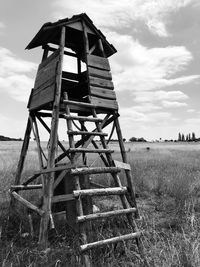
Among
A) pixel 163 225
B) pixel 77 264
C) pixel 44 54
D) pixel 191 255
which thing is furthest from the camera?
pixel 44 54

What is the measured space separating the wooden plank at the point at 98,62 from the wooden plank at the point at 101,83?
43 centimetres

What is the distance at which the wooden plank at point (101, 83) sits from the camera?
8.22m

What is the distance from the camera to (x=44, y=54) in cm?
Result: 930

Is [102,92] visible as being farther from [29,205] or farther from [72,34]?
[29,205]

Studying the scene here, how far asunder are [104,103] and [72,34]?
270 cm

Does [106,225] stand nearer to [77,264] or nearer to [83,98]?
[77,264]

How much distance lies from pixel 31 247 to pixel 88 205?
183 cm

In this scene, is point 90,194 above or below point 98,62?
below

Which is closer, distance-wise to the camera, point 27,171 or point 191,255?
point 191,255

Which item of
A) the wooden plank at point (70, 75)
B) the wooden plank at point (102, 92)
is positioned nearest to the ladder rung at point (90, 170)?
the wooden plank at point (102, 92)

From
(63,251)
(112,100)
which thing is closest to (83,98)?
(112,100)

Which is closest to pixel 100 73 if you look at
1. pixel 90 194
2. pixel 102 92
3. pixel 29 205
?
pixel 102 92

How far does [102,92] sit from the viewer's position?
834cm

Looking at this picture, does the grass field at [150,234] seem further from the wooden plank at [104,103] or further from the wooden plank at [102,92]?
the wooden plank at [102,92]
